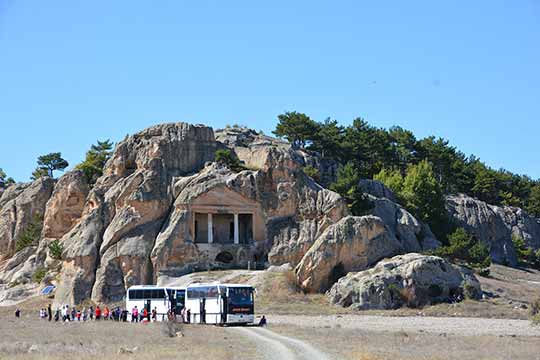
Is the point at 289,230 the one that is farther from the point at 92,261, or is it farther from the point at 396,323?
the point at 396,323

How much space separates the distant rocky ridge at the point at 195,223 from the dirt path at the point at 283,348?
102 feet

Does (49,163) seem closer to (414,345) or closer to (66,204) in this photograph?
(66,204)

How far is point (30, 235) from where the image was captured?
10362cm

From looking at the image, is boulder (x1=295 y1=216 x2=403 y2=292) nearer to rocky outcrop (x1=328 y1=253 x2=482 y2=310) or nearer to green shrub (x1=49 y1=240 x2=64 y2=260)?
rocky outcrop (x1=328 y1=253 x2=482 y2=310)

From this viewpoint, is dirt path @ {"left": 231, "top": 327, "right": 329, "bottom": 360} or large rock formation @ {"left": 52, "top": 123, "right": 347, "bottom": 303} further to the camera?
large rock formation @ {"left": 52, "top": 123, "right": 347, "bottom": 303}

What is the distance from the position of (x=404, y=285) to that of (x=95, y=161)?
179 feet

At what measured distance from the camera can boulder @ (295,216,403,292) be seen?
248ft

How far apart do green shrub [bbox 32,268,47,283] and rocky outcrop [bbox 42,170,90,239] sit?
5240mm

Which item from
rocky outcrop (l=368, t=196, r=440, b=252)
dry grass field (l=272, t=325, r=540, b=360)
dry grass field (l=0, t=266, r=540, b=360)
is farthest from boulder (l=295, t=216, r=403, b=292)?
dry grass field (l=272, t=325, r=540, b=360)

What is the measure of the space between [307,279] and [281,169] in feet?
50.2

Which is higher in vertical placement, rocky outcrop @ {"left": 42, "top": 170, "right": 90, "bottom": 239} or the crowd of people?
rocky outcrop @ {"left": 42, "top": 170, "right": 90, "bottom": 239}

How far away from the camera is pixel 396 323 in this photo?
187ft

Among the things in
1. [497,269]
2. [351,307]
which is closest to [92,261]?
[351,307]

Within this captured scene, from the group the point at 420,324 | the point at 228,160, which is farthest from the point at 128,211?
the point at 420,324
